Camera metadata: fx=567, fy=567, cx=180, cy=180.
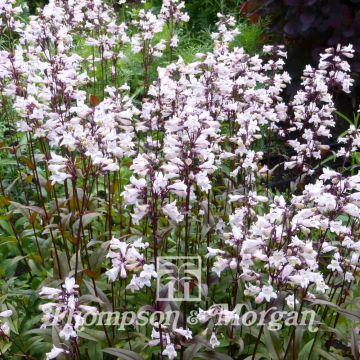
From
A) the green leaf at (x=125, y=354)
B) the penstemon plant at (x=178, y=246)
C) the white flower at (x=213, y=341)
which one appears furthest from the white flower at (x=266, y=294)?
the green leaf at (x=125, y=354)

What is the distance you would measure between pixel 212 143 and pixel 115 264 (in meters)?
1.37

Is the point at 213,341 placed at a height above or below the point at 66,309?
below

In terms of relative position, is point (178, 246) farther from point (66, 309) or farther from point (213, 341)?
point (66, 309)

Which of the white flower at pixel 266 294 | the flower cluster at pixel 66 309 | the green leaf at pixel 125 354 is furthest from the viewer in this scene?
the green leaf at pixel 125 354

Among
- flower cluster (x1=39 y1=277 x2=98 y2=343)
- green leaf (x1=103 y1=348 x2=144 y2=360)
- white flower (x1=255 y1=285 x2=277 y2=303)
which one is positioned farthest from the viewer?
green leaf (x1=103 y1=348 x2=144 y2=360)

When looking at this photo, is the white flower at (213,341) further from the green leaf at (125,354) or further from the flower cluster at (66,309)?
the flower cluster at (66,309)

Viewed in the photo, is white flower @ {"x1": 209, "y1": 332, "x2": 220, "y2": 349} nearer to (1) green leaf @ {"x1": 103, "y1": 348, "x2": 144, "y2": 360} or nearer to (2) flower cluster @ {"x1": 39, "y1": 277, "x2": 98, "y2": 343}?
(1) green leaf @ {"x1": 103, "y1": 348, "x2": 144, "y2": 360}

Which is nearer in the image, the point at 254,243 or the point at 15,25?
the point at 254,243

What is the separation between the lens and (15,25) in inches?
188

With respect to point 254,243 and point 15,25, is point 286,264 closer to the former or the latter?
point 254,243

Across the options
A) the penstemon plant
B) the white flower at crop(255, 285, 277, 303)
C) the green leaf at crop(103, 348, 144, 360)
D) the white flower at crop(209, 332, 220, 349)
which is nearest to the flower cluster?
the penstemon plant

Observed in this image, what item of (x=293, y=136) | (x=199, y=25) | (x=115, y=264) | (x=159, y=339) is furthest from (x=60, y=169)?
(x=199, y=25)

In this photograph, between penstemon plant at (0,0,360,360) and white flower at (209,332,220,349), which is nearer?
penstemon plant at (0,0,360,360)

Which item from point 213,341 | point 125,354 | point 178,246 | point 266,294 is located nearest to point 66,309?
point 125,354
